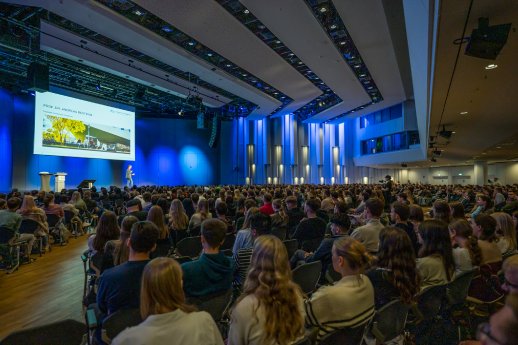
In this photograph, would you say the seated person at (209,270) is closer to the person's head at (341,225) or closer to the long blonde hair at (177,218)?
the person's head at (341,225)

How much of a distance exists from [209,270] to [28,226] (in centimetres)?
591

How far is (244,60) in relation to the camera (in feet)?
42.3

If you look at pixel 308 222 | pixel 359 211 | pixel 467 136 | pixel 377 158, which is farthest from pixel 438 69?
pixel 377 158

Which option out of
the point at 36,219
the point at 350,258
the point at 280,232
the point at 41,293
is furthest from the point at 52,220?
the point at 350,258

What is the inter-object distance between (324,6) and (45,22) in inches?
330

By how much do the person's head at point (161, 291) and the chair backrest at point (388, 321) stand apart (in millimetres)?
1299

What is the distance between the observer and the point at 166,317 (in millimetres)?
1459

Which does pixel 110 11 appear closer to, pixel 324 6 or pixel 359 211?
pixel 324 6

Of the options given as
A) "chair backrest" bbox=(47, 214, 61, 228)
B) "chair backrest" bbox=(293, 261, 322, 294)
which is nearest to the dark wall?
"chair backrest" bbox=(47, 214, 61, 228)

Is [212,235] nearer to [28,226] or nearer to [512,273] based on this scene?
[512,273]

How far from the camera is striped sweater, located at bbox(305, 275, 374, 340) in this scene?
190 centimetres

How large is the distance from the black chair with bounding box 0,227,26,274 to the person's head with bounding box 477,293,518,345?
688 cm

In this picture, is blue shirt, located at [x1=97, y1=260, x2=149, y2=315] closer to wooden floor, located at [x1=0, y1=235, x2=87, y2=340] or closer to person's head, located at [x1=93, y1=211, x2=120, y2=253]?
person's head, located at [x1=93, y1=211, x2=120, y2=253]

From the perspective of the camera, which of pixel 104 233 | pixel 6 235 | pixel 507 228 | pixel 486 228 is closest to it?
pixel 486 228
